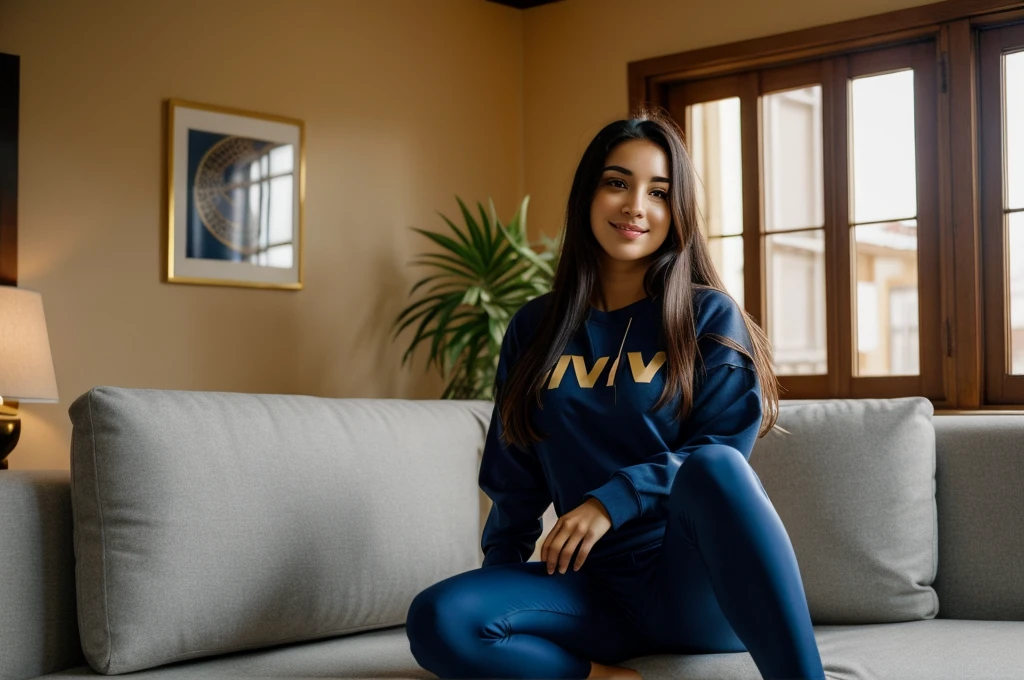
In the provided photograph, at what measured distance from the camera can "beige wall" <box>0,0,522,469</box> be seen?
323 centimetres

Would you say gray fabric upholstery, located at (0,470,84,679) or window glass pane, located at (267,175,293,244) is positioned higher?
window glass pane, located at (267,175,293,244)

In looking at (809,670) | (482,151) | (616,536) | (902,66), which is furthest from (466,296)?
(809,670)

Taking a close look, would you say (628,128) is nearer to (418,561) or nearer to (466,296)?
(418,561)

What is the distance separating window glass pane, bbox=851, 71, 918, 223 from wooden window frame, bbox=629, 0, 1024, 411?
0.06 meters

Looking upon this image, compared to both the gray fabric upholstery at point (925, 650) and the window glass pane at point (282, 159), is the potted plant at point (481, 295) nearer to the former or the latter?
the window glass pane at point (282, 159)

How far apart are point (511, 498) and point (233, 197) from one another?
6.64 feet

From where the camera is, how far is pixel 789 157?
5.00 m

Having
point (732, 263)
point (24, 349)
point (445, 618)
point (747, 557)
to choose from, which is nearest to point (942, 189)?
point (732, 263)

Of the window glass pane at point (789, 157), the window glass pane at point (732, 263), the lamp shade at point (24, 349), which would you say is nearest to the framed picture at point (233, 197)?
the lamp shade at point (24, 349)

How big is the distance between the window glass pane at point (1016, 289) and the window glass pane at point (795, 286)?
610mm

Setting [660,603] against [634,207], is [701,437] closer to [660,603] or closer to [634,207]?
[660,603]

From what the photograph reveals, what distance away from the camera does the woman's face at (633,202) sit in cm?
202

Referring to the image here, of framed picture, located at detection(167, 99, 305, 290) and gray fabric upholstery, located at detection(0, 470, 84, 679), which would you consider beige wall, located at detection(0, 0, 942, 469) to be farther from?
gray fabric upholstery, located at detection(0, 470, 84, 679)

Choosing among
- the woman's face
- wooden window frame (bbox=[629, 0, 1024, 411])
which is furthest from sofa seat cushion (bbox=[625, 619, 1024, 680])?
wooden window frame (bbox=[629, 0, 1024, 411])
